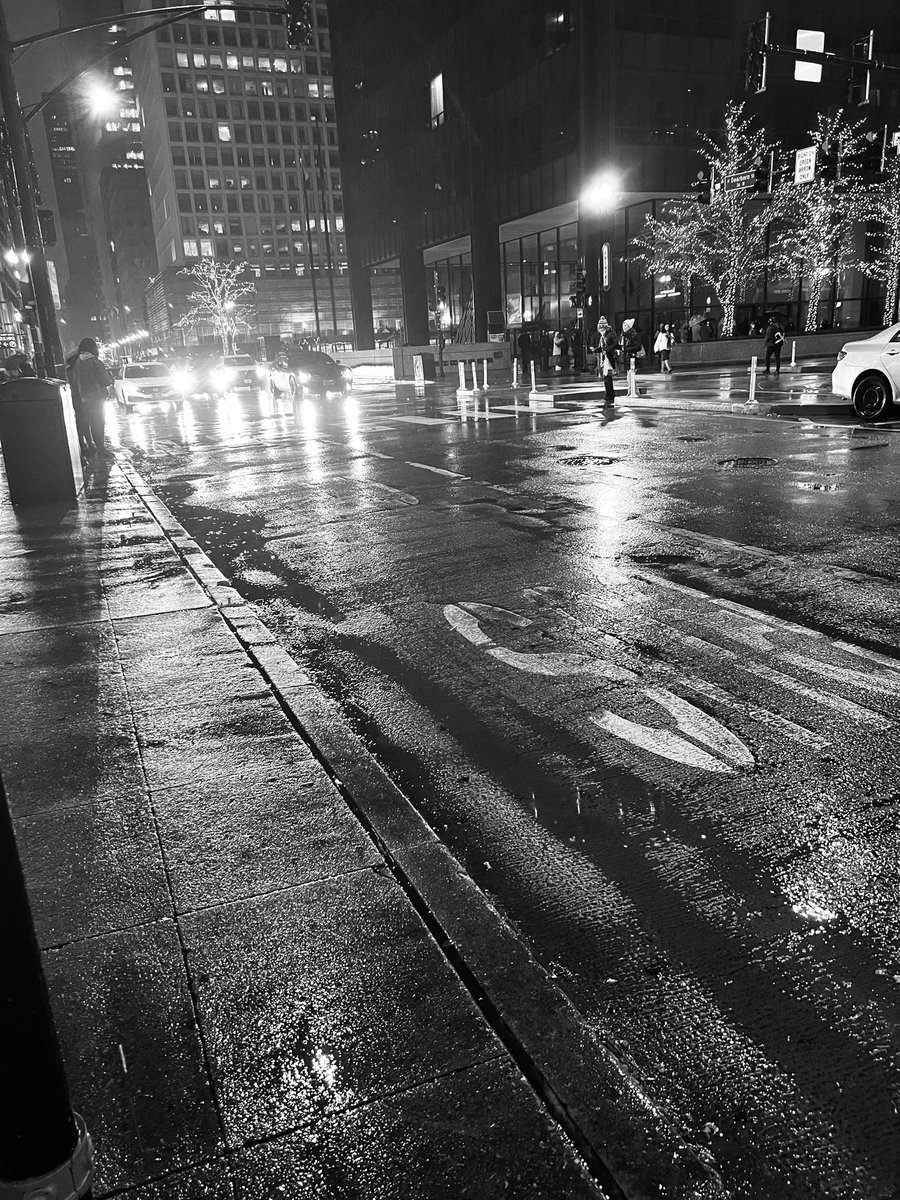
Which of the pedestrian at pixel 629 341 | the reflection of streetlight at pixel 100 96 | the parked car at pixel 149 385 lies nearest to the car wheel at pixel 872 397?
the reflection of streetlight at pixel 100 96

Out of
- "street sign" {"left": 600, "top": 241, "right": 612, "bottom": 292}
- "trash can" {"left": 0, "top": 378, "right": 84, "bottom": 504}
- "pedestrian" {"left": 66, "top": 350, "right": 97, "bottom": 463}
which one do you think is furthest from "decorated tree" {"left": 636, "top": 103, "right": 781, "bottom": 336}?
"trash can" {"left": 0, "top": 378, "right": 84, "bottom": 504}

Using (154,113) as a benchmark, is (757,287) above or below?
below

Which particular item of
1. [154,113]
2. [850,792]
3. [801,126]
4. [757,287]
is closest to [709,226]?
[757,287]

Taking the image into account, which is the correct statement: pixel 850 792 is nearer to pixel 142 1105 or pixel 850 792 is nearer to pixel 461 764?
A: pixel 461 764

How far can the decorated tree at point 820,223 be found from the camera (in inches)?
1686

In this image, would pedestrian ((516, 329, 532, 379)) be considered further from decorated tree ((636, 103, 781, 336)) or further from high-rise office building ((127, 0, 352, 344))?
high-rise office building ((127, 0, 352, 344))

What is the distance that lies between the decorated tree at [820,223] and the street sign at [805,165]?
9.19 metres

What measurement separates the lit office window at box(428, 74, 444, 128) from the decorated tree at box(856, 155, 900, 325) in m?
25.8

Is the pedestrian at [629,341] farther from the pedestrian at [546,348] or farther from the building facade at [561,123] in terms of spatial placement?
the pedestrian at [546,348]

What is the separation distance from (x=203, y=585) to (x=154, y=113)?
14542 cm

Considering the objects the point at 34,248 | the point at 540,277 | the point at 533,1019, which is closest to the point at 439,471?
the point at 34,248

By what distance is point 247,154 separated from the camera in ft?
411

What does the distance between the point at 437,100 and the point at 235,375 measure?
2315cm

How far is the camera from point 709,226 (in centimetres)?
4269
